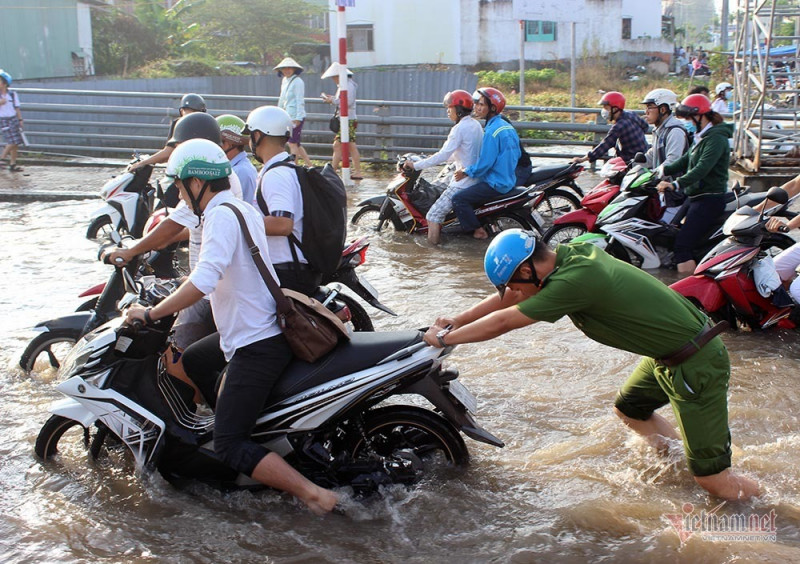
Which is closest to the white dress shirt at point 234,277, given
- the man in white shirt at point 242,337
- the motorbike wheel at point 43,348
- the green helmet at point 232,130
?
the man in white shirt at point 242,337

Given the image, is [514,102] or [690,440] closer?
[690,440]

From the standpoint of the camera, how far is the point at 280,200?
15.3ft

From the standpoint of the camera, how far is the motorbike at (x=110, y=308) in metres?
5.23

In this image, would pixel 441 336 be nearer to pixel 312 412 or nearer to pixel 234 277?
pixel 312 412

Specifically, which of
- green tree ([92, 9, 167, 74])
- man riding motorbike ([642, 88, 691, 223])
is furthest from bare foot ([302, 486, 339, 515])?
green tree ([92, 9, 167, 74])

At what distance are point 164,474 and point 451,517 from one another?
Answer: 4.88 feet

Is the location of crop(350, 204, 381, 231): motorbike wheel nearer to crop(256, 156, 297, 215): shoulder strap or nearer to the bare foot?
crop(256, 156, 297, 215): shoulder strap

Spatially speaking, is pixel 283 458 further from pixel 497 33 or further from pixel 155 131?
pixel 497 33

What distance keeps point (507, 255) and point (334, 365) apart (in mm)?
1007

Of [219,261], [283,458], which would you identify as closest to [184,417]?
[283,458]

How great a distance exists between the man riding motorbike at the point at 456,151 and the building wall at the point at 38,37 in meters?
20.2

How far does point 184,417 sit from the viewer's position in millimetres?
4234

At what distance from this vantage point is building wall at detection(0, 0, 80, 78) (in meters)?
24.6

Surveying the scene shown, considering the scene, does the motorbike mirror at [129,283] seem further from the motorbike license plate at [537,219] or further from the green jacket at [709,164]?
the motorbike license plate at [537,219]
